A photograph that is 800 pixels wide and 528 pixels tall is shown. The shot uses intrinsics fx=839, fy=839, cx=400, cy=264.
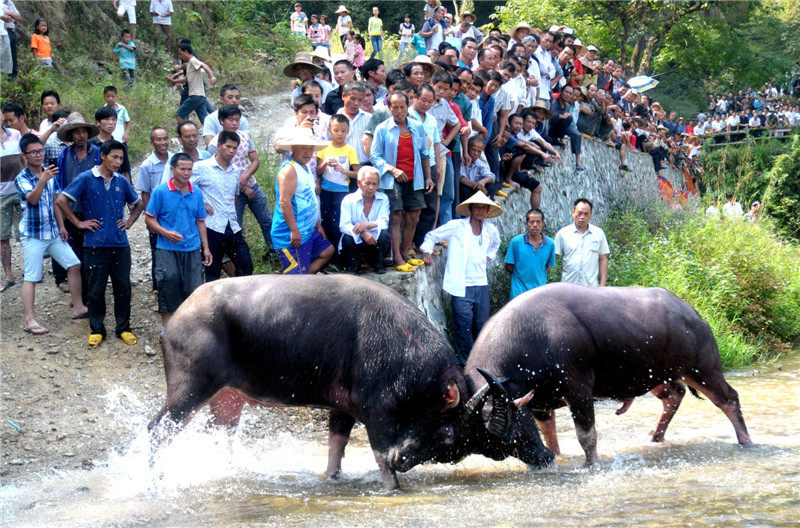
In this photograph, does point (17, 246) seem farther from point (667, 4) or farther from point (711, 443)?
point (667, 4)

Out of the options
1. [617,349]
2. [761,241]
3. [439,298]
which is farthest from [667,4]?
[617,349]

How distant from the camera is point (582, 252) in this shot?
34.4 ft

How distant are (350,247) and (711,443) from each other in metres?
4.17

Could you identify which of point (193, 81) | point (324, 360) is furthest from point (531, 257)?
point (193, 81)

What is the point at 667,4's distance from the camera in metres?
32.1

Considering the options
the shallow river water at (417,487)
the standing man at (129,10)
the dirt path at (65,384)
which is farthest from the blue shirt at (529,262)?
→ the standing man at (129,10)

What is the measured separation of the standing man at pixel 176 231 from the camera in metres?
8.62

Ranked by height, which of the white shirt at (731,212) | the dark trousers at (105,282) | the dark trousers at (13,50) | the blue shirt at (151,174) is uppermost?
the dark trousers at (13,50)

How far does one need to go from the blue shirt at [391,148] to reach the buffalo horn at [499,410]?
3576 mm

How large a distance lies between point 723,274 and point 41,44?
42.1 feet

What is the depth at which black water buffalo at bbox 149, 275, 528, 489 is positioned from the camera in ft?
21.6

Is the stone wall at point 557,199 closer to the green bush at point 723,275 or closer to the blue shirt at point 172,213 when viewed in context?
the green bush at point 723,275

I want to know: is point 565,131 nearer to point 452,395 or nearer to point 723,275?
point 723,275

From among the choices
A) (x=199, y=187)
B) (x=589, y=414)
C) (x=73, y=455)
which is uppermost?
(x=199, y=187)
